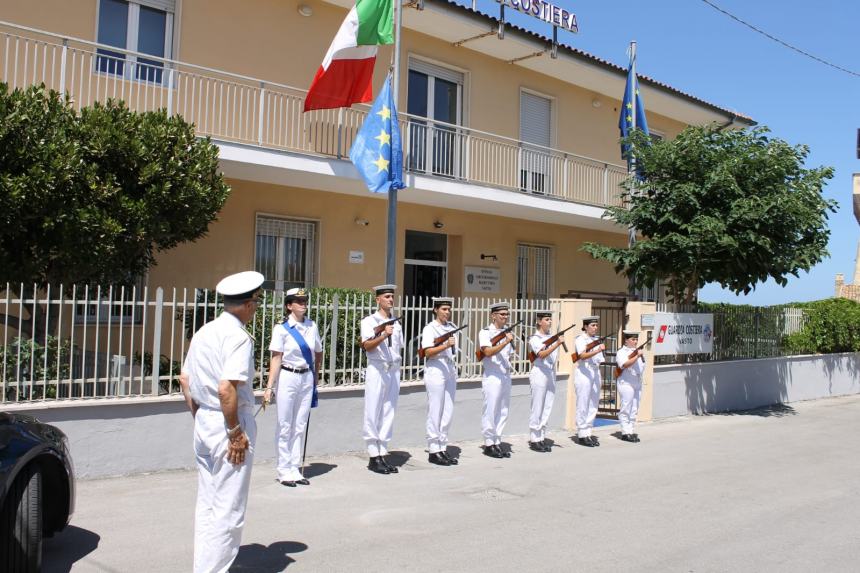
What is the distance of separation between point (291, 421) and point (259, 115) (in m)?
5.94

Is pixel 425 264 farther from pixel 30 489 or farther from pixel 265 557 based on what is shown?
pixel 30 489

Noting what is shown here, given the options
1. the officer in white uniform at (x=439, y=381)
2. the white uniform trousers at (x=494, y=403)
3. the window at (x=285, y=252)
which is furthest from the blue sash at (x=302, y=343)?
the window at (x=285, y=252)

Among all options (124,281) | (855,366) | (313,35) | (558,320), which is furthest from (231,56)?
(855,366)

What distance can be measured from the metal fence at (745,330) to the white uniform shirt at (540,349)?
4.29 m

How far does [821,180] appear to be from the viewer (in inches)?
499

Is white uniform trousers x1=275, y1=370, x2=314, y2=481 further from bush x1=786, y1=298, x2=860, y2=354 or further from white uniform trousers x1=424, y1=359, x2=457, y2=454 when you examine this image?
bush x1=786, y1=298, x2=860, y2=354

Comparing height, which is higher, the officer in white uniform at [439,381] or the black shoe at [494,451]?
the officer in white uniform at [439,381]

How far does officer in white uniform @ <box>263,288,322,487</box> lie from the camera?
700 cm

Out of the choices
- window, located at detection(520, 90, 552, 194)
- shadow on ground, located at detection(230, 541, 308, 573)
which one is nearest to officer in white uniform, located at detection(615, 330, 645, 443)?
window, located at detection(520, 90, 552, 194)

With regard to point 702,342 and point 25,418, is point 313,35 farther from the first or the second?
point 25,418

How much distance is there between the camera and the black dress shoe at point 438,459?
8.30 meters

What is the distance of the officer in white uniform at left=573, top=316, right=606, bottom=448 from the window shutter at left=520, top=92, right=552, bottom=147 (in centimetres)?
767

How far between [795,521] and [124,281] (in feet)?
24.1

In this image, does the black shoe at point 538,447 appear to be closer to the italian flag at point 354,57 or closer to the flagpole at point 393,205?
the flagpole at point 393,205
